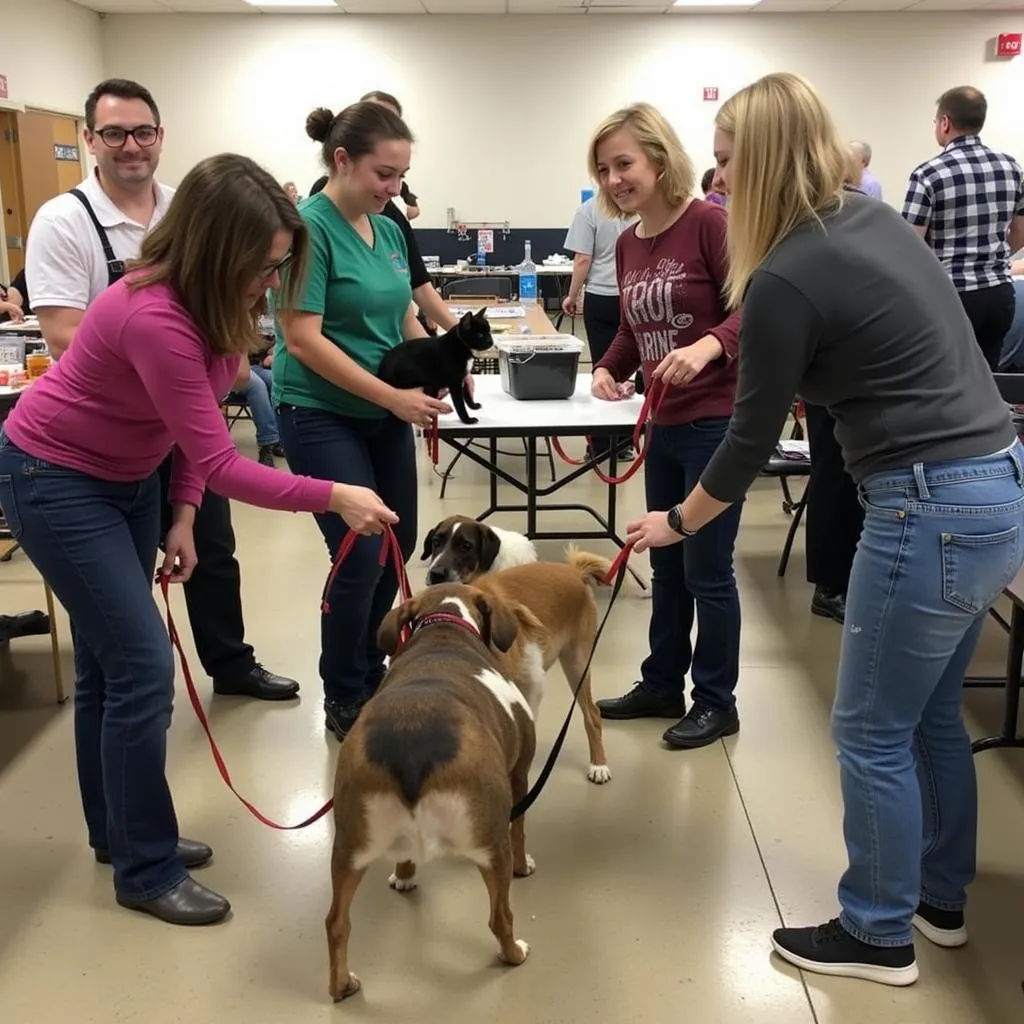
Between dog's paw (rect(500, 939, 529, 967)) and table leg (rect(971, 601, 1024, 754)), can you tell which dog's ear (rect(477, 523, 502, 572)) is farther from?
table leg (rect(971, 601, 1024, 754))

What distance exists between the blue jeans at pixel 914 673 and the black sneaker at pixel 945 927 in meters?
0.02

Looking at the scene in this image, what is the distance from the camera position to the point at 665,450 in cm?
258

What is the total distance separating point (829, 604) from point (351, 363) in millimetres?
2231

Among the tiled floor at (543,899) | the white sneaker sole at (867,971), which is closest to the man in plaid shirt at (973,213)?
the tiled floor at (543,899)

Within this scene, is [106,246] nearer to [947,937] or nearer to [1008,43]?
[947,937]

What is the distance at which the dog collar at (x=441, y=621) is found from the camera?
6.56 ft

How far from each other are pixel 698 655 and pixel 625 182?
1312mm

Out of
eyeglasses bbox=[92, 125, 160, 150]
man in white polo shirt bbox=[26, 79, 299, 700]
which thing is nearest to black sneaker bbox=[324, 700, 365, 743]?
man in white polo shirt bbox=[26, 79, 299, 700]

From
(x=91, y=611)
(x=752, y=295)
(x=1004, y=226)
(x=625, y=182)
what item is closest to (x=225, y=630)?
(x=91, y=611)

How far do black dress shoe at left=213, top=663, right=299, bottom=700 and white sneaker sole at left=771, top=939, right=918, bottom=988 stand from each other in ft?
5.79

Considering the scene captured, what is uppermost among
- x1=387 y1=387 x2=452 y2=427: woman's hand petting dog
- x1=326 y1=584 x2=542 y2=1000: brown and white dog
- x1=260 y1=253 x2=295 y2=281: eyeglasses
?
x1=260 y1=253 x2=295 y2=281: eyeglasses

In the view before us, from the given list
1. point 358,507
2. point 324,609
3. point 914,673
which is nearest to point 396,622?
point 358,507

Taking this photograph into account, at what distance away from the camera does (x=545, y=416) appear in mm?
3664

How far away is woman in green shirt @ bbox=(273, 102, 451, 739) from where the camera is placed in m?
2.28
